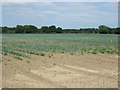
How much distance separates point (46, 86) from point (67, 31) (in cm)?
8707

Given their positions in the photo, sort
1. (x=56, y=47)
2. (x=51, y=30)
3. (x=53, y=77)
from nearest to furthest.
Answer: (x=53, y=77) < (x=56, y=47) < (x=51, y=30)

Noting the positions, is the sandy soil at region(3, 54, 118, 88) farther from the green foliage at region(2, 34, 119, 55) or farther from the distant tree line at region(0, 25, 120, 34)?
the distant tree line at region(0, 25, 120, 34)

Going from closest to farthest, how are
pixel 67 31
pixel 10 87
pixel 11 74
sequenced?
1. pixel 10 87
2. pixel 11 74
3. pixel 67 31

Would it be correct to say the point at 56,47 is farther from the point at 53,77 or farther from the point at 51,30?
the point at 51,30

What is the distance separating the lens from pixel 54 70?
6785mm

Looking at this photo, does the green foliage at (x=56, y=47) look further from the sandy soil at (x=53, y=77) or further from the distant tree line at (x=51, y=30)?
the distant tree line at (x=51, y=30)

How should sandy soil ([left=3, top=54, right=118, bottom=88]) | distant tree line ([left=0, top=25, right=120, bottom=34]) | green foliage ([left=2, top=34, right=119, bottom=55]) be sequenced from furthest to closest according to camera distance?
distant tree line ([left=0, top=25, right=120, bottom=34]), green foliage ([left=2, top=34, right=119, bottom=55]), sandy soil ([left=3, top=54, right=118, bottom=88])

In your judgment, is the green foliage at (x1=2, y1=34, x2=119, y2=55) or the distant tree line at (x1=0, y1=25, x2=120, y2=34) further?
the distant tree line at (x1=0, y1=25, x2=120, y2=34)

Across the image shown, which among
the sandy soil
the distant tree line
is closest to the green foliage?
the sandy soil

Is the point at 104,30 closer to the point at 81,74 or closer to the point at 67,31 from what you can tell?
the point at 67,31

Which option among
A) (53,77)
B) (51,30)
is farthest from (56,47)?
(51,30)

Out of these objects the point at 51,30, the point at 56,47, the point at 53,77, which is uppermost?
the point at 51,30

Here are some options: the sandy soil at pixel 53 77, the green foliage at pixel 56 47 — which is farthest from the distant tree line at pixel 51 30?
the sandy soil at pixel 53 77

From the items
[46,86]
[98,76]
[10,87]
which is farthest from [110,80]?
[10,87]
